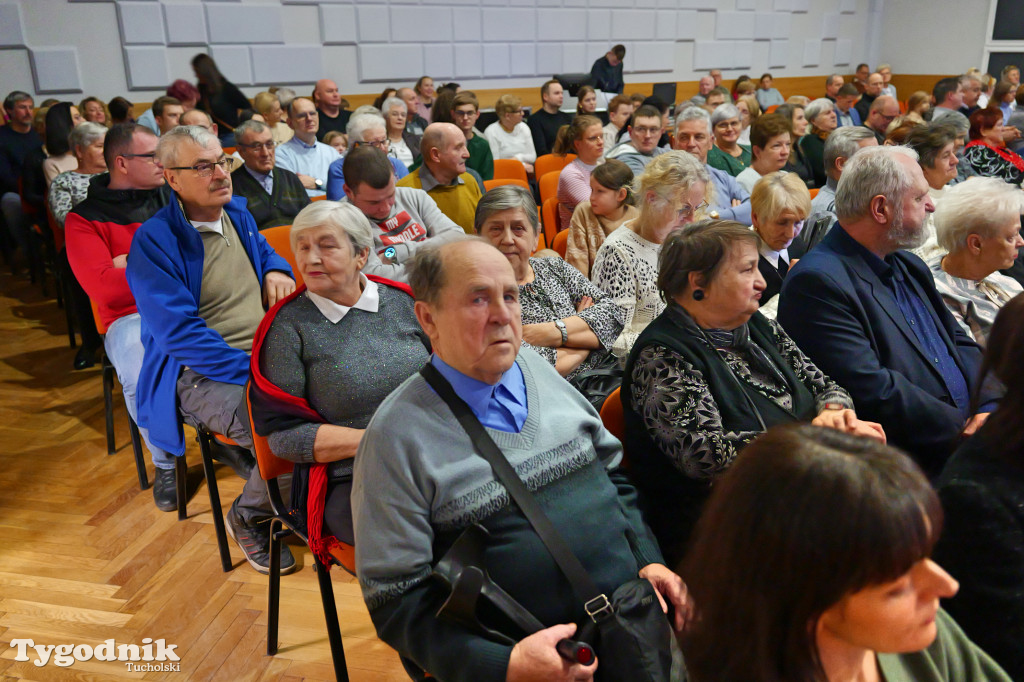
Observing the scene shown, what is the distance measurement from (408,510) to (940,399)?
67.1 inches

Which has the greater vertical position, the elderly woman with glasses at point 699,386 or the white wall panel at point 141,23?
the white wall panel at point 141,23

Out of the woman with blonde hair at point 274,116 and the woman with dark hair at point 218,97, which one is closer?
the woman with dark hair at point 218,97

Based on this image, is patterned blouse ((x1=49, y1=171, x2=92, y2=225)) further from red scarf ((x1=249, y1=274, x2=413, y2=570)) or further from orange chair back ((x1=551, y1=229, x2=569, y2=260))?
red scarf ((x1=249, y1=274, x2=413, y2=570))

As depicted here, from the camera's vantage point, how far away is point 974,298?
267 centimetres

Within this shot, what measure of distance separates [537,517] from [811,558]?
672 mm

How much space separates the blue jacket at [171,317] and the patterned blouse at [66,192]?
211 cm

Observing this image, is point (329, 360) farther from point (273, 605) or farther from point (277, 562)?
point (273, 605)

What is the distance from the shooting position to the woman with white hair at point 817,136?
5.68 m

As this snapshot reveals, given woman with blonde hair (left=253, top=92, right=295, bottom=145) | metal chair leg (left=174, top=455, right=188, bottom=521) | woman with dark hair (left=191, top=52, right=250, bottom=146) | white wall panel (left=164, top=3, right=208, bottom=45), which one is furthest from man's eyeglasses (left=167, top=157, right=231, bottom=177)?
white wall panel (left=164, top=3, right=208, bottom=45)

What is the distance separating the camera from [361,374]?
203cm

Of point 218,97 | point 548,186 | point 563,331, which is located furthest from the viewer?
point 218,97

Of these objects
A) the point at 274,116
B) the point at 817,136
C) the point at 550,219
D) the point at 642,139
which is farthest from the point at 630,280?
the point at 274,116

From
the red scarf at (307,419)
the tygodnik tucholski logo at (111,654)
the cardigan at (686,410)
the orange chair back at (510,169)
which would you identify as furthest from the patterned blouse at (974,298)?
the orange chair back at (510,169)

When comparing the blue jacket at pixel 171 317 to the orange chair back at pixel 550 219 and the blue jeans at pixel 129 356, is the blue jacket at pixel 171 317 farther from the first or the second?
the orange chair back at pixel 550 219
